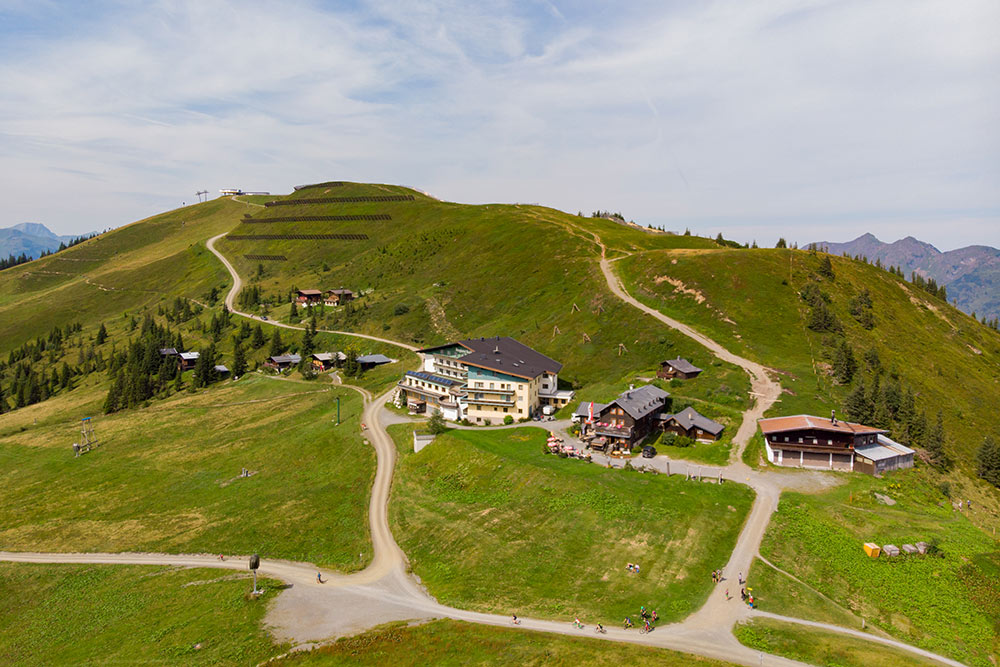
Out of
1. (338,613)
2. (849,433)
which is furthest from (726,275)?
(338,613)

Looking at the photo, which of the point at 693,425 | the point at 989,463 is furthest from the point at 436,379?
the point at 989,463

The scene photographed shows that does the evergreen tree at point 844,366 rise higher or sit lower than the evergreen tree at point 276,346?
higher

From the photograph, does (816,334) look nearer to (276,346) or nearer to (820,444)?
(820,444)

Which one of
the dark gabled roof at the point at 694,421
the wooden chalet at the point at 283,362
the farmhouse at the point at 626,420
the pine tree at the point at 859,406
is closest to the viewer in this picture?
the farmhouse at the point at 626,420

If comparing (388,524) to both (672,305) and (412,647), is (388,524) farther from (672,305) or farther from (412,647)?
(672,305)

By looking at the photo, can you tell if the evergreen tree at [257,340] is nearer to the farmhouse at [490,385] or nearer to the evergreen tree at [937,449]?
the farmhouse at [490,385]

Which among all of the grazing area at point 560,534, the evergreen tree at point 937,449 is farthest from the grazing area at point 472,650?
the evergreen tree at point 937,449

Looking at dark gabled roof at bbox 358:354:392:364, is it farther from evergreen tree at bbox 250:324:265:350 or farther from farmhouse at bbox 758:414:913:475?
farmhouse at bbox 758:414:913:475
